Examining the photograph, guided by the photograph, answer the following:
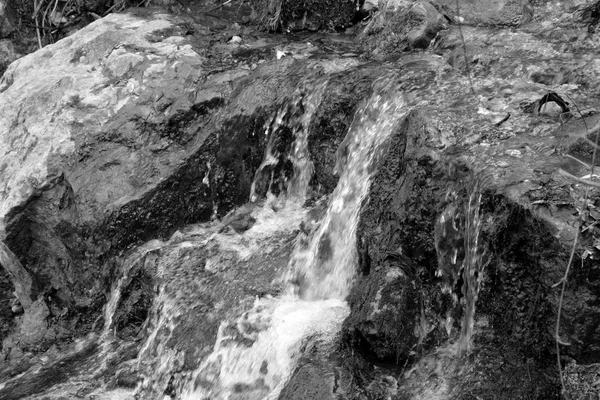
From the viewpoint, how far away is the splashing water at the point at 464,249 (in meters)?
3.15

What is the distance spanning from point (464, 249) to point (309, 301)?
1.04 meters

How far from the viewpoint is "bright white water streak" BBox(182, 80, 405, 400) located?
11.7 ft

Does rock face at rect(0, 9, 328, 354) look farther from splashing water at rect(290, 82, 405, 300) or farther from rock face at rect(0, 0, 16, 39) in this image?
rock face at rect(0, 0, 16, 39)

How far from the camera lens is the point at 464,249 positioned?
332 cm

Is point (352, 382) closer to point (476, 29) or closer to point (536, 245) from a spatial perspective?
point (536, 245)

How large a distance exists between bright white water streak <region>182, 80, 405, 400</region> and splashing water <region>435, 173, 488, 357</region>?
585mm

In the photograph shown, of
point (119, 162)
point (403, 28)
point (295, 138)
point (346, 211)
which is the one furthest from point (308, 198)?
point (403, 28)

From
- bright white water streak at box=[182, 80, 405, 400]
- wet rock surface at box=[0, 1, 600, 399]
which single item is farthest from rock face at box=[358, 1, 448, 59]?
bright white water streak at box=[182, 80, 405, 400]

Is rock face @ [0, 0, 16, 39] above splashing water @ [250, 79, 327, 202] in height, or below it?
above

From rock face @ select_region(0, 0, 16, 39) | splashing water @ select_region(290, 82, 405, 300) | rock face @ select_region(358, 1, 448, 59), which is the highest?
rock face @ select_region(0, 0, 16, 39)

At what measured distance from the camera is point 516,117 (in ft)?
12.2

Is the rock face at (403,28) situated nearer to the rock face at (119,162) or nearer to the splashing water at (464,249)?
the rock face at (119,162)

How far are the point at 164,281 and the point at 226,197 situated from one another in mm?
817

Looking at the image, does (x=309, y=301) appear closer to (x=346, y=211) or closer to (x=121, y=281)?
(x=346, y=211)
